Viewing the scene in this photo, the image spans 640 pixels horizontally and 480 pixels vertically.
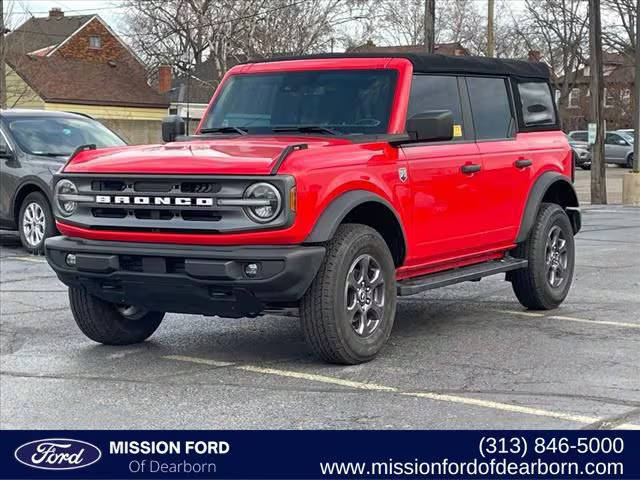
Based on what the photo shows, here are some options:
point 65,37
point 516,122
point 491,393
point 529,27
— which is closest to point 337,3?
point 529,27

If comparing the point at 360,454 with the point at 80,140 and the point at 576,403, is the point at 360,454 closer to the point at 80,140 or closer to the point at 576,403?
the point at 576,403

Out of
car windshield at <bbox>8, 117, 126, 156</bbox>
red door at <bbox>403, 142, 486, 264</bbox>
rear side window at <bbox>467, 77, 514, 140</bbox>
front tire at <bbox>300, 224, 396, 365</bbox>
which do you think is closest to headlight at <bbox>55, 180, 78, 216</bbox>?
front tire at <bbox>300, 224, 396, 365</bbox>

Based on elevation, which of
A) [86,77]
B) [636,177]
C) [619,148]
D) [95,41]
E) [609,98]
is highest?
[95,41]

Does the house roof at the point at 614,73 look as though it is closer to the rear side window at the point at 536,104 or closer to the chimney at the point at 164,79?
the chimney at the point at 164,79

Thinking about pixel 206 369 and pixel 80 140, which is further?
pixel 80 140

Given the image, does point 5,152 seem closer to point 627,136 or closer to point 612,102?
point 627,136

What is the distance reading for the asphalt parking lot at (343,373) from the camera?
215 inches

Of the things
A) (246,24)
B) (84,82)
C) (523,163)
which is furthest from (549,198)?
(84,82)

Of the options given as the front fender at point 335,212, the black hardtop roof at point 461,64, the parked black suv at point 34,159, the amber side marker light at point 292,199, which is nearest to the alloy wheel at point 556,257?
the black hardtop roof at point 461,64

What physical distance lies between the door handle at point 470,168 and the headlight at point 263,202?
79.3 inches

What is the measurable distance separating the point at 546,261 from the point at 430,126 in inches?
87.8

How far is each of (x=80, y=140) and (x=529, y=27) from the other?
5223 centimetres

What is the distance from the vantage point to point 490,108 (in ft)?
27.6

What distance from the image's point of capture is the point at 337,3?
45.4 meters
